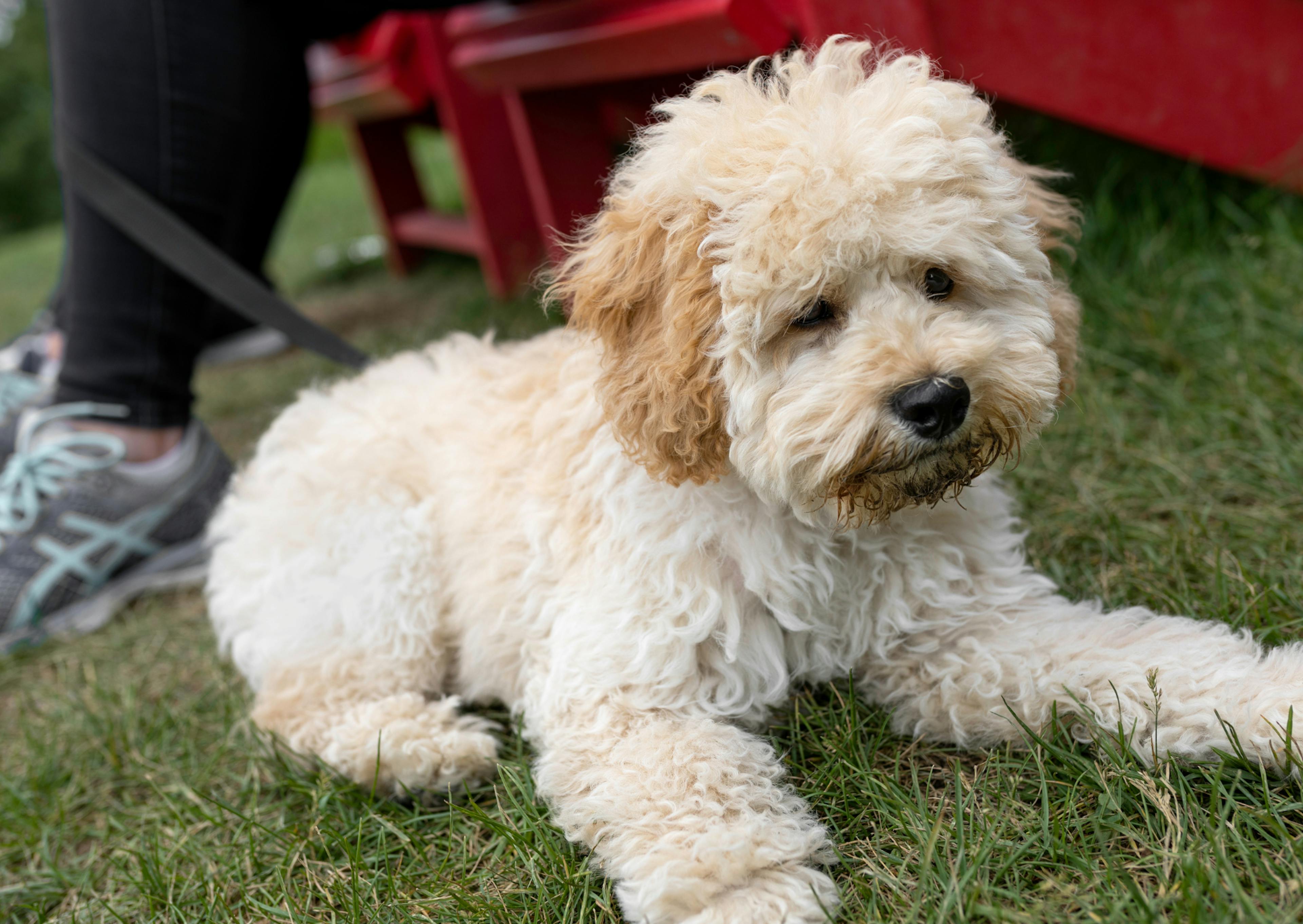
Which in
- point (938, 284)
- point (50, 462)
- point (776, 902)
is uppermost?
point (938, 284)

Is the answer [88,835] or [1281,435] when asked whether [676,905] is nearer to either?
[88,835]

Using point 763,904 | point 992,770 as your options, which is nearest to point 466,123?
point 992,770

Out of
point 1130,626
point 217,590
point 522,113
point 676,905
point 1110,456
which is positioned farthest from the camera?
point 522,113

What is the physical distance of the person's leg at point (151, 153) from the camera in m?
3.01

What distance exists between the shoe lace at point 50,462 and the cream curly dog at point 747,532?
1.23 meters

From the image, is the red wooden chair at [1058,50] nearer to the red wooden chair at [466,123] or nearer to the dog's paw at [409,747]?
the dog's paw at [409,747]

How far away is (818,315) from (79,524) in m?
2.62

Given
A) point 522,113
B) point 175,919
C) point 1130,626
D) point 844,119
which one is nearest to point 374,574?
point 175,919

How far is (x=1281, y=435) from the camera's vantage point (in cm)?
252

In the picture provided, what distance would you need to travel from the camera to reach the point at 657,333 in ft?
5.80

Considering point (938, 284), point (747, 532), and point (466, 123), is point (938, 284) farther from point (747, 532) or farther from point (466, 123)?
point (466, 123)

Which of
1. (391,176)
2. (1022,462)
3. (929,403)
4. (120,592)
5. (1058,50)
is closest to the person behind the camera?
(929,403)

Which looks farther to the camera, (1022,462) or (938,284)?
(1022,462)

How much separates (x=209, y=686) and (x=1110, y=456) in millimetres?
2582
